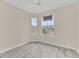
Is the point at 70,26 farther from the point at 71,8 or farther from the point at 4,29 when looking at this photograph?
the point at 4,29

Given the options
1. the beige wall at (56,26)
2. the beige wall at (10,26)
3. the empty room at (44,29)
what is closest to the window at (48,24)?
the empty room at (44,29)

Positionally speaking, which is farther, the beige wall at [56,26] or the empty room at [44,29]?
the beige wall at [56,26]

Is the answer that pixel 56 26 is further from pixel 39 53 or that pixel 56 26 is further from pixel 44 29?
pixel 39 53

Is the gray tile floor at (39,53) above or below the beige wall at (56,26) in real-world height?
below

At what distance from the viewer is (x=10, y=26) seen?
3760 mm

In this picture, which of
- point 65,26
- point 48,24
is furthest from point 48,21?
point 65,26

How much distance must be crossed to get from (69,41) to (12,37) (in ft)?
9.44

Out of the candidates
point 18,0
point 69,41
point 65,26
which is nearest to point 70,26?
point 65,26

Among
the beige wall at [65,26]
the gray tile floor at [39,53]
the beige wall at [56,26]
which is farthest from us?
the beige wall at [65,26]

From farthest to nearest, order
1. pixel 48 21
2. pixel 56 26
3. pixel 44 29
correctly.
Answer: pixel 44 29, pixel 48 21, pixel 56 26

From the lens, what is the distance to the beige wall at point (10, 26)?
331 cm

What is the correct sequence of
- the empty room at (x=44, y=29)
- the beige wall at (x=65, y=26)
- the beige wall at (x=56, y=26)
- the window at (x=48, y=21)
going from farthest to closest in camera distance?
the window at (x=48, y=21), the beige wall at (x=65, y=26), the beige wall at (x=56, y=26), the empty room at (x=44, y=29)

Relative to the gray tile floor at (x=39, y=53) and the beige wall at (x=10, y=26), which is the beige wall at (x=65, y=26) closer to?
the gray tile floor at (x=39, y=53)

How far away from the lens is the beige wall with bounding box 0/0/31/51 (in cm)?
331
